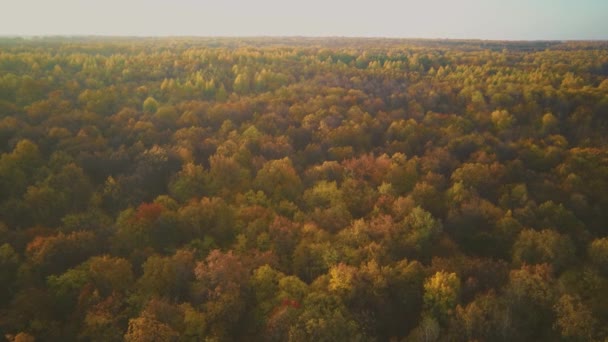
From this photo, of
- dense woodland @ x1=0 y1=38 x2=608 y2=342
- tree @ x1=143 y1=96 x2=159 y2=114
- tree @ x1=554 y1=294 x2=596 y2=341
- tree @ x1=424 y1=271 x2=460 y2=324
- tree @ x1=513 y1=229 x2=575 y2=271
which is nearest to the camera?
tree @ x1=554 y1=294 x2=596 y2=341

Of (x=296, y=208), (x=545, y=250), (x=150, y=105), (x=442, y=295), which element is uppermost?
(x=150, y=105)

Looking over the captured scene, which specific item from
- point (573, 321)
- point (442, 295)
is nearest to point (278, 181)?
point (442, 295)

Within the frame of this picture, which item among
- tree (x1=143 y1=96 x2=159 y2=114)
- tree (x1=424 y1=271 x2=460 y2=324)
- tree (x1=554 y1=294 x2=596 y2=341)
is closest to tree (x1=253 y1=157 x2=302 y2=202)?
tree (x1=424 y1=271 x2=460 y2=324)

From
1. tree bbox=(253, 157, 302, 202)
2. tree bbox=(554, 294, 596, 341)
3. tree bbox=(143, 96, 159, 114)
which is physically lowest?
tree bbox=(554, 294, 596, 341)

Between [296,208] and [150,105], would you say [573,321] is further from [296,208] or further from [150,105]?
[150,105]

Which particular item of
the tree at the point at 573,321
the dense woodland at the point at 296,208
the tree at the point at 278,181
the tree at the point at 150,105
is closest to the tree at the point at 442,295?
the dense woodland at the point at 296,208

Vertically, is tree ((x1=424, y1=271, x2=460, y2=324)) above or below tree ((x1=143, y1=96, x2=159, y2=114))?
below

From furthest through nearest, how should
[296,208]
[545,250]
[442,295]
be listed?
1. [296,208]
2. [545,250]
3. [442,295]

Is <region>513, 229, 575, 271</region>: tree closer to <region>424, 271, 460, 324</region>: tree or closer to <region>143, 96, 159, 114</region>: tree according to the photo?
<region>424, 271, 460, 324</region>: tree

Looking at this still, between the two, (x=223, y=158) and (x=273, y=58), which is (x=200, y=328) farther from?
(x=273, y=58)

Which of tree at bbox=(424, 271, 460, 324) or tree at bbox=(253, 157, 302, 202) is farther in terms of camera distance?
tree at bbox=(253, 157, 302, 202)
